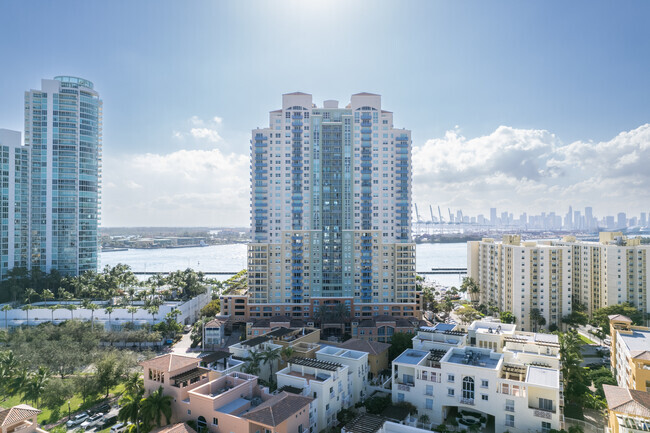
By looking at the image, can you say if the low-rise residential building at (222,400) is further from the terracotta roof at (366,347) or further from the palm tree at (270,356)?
the terracotta roof at (366,347)

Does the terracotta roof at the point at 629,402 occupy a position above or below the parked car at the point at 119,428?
above

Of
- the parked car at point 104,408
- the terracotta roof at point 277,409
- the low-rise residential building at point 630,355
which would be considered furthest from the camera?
the parked car at point 104,408

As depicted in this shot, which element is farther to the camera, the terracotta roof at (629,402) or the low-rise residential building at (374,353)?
the low-rise residential building at (374,353)

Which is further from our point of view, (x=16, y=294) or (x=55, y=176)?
(x=55, y=176)

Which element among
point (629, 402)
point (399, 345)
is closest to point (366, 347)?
point (399, 345)

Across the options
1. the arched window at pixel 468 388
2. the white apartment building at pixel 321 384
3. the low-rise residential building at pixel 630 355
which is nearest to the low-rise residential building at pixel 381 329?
the white apartment building at pixel 321 384

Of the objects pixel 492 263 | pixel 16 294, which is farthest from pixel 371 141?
pixel 16 294

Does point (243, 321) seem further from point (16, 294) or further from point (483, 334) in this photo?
point (16, 294)
